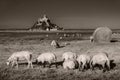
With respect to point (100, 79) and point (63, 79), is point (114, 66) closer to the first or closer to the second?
point (100, 79)

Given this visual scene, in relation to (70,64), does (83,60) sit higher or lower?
higher

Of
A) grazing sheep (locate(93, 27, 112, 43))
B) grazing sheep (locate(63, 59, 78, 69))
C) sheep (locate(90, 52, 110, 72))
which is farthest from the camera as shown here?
grazing sheep (locate(93, 27, 112, 43))

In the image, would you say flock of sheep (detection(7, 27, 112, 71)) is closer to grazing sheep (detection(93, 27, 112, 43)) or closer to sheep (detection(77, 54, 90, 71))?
sheep (detection(77, 54, 90, 71))

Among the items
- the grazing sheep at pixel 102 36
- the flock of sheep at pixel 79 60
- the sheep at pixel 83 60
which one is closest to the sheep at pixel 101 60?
the flock of sheep at pixel 79 60

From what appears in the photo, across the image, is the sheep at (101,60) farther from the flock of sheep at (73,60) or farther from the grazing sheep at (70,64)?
the grazing sheep at (70,64)

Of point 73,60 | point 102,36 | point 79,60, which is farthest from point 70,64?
point 102,36

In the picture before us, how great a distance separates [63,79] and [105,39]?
73.0 ft

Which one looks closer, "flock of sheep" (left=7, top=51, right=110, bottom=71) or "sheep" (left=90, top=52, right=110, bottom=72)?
"sheep" (left=90, top=52, right=110, bottom=72)

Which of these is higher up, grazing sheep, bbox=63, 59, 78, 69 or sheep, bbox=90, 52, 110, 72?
sheep, bbox=90, 52, 110, 72

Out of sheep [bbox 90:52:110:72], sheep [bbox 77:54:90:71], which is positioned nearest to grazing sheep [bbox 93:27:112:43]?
sheep [bbox 77:54:90:71]

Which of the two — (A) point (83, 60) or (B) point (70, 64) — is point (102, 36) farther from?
(A) point (83, 60)

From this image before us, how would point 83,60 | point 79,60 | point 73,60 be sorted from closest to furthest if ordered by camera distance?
point 83,60
point 79,60
point 73,60

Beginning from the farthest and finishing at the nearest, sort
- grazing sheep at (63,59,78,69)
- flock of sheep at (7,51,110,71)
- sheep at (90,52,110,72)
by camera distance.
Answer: grazing sheep at (63,59,78,69) → flock of sheep at (7,51,110,71) → sheep at (90,52,110,72)

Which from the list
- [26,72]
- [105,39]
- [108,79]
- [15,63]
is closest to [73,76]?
[108,79]
